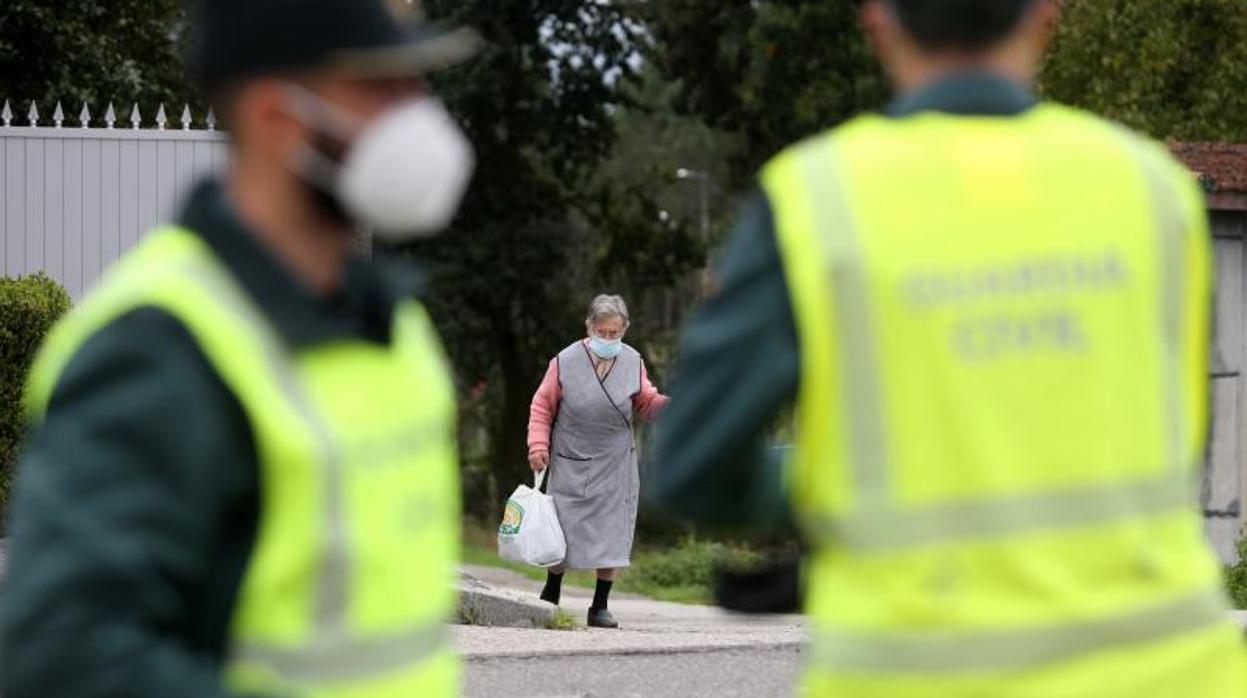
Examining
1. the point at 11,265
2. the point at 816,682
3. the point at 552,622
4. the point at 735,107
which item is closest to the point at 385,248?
the point at 735,107

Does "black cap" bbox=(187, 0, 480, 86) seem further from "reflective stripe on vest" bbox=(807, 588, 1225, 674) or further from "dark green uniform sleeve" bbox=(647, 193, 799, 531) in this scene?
"reflective stripe on vest" bbox=(807, 588, 1225, 674)

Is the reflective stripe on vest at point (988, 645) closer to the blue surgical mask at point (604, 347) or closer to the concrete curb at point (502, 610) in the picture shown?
the concrete curb at point (502, 610)

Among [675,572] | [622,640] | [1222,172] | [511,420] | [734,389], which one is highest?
[1222,172]

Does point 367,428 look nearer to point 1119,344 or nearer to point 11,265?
point 1119,344

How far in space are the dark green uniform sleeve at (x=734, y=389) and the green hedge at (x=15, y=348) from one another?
11.4m

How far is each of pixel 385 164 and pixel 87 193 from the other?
1307cm

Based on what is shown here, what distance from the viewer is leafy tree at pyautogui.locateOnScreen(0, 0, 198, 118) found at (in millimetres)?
20812

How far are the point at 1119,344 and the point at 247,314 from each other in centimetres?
103

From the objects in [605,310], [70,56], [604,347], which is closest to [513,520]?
[604,347]

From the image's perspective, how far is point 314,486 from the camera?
2750mm

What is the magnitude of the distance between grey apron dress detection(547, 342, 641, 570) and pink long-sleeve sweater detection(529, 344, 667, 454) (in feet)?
0.13

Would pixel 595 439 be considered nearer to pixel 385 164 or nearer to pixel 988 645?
pixel 988 645

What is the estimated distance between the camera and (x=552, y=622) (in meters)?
13.0

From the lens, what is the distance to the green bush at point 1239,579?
40.9ft
